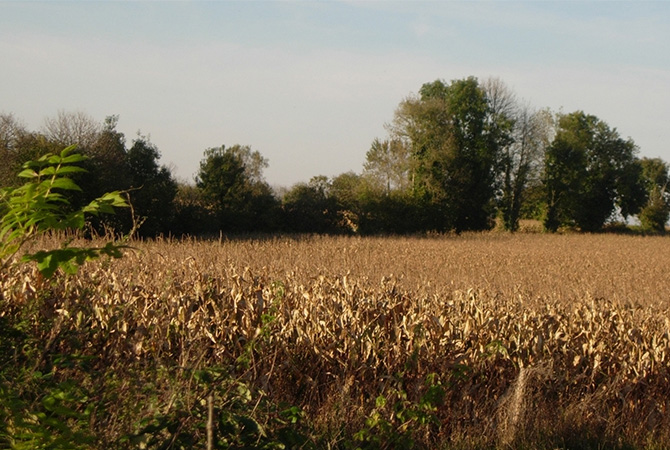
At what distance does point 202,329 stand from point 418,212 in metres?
38.7

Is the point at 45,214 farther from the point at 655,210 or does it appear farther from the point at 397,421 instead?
the point at 655,210

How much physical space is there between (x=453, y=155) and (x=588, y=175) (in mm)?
17707

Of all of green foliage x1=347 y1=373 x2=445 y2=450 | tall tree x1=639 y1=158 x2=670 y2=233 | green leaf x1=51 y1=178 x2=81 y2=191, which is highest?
tall tree x1=639 y1=158 x2=670 y2=233

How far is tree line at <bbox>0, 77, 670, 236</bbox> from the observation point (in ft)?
102

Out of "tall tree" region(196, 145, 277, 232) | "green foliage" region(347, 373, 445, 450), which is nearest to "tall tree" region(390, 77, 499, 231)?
"tall tree" region(196, 145, 277, 232)

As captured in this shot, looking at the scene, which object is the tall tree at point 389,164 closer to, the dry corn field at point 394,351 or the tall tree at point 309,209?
the tall tree at point 309,209

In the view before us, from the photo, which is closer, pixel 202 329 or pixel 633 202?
pixel 202 329

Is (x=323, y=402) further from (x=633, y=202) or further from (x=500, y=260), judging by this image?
(x=633, y=202)

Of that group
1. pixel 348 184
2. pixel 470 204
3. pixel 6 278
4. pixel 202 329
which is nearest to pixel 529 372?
pixel 202 329

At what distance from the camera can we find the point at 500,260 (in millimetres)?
25688

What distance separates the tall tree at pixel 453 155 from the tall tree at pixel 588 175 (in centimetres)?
794

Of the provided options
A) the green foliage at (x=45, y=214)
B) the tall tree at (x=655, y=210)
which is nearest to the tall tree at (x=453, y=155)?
the tall tree at (x=655, y=210)

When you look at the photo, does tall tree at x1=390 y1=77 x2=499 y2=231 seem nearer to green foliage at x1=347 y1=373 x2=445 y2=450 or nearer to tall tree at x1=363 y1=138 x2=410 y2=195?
tall tree at x1=363 y1=138 x2=410 y2=195

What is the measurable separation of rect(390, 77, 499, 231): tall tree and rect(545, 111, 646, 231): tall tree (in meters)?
7.94
